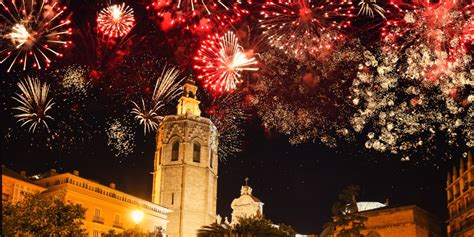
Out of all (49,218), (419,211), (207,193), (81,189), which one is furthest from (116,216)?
(419,211)

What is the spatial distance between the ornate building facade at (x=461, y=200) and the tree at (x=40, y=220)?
113 feet

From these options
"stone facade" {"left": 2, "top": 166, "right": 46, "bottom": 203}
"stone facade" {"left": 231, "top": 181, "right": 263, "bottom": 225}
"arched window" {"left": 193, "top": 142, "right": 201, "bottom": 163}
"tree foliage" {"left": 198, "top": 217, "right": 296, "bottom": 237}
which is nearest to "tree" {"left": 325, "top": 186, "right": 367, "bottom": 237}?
"tree foliage" {"left": 198, "top": 217, "right": 296, "bottom": 237}

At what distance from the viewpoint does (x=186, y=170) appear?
213 ft

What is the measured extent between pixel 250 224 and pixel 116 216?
16.1 metres

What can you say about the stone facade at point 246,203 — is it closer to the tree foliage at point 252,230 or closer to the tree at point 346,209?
the tree at point 346,209

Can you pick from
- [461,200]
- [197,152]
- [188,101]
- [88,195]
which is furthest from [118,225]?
[461,200]

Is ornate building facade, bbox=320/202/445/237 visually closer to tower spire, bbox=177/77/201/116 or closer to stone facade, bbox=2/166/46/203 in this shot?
tower spire, bbox=177/77/201/116

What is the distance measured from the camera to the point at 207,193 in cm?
6538

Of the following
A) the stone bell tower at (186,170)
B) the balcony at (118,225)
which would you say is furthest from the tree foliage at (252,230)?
the stone bell tower at (186,170)

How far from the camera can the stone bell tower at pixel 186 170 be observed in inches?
2502

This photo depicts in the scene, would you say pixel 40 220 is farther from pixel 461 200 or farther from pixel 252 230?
pixel 461 200

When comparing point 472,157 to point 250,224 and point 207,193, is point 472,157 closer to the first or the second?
point 250,224

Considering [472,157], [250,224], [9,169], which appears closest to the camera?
[250,224]

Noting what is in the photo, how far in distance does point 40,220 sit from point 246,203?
5655 cm
